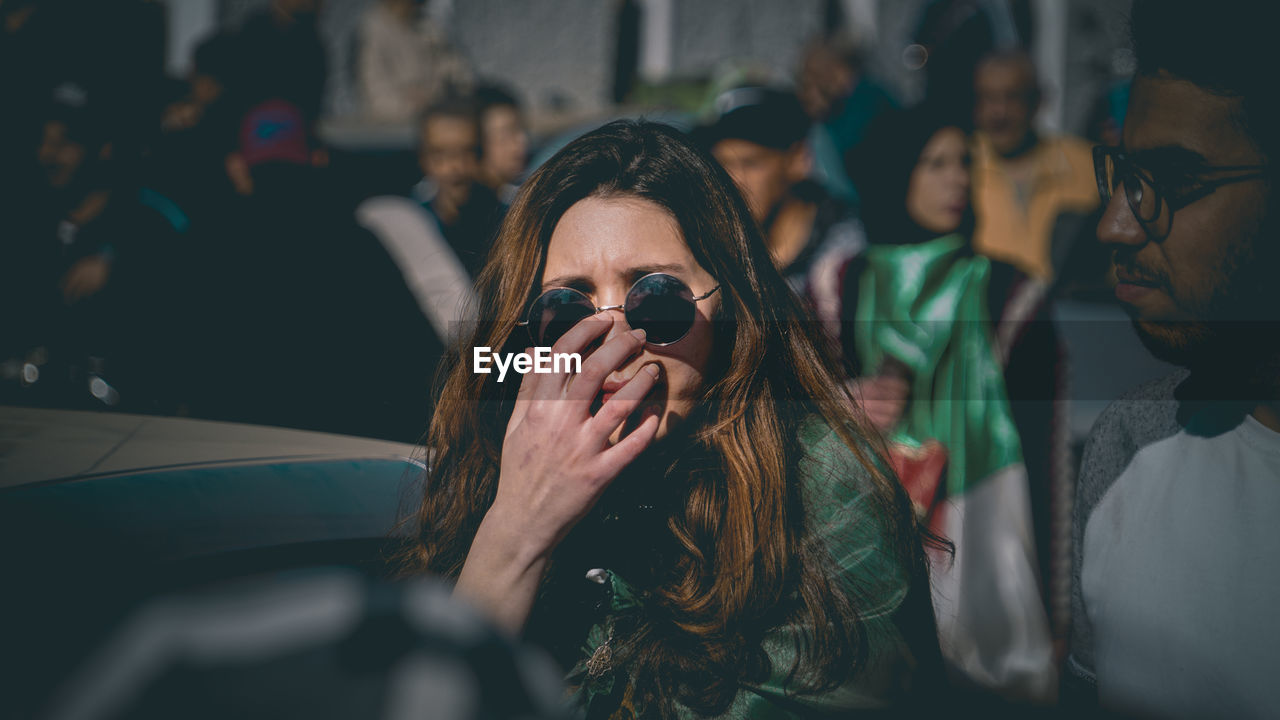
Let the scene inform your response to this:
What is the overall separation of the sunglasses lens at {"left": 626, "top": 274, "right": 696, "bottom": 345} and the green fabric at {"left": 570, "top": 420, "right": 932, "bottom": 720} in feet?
1.10

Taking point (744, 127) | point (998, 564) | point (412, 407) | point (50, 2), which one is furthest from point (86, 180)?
point (998, 564)

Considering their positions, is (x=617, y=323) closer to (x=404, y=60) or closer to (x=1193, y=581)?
(x=1193, y=581)

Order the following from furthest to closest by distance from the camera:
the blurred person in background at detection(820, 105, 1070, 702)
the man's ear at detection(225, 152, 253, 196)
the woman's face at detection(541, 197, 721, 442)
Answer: the man's ear at detection(225, 152, 253, 196), the blurred person in background at detection(820, 105, 1070, 702), the woman's face at detection(541, 197, 721, 442)

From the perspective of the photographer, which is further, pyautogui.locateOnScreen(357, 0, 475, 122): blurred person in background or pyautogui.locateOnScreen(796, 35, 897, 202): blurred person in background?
pyautogui.locateOnScreen(357, 0, 475, 122): blurred person in background

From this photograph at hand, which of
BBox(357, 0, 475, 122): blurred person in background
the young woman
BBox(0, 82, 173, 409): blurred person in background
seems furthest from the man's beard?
BBox(357, 0, 475, 122): blurred person in background

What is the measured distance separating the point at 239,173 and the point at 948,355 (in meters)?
2.75

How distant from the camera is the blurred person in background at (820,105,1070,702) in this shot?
3008mm

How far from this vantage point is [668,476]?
1.62 meters

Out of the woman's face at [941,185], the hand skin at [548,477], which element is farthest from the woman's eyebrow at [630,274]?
the woman's face at [941,185]

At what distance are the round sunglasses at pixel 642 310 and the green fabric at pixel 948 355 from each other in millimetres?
1683

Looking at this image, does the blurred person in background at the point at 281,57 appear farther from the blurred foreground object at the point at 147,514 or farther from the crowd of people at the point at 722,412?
the blurred foreground object at the point at 147,514

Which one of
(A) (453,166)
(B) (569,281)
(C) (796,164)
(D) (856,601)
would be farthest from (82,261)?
(D) (856,601)

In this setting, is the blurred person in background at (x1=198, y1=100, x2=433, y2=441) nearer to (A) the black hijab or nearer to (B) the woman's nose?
(B) the woman's nose

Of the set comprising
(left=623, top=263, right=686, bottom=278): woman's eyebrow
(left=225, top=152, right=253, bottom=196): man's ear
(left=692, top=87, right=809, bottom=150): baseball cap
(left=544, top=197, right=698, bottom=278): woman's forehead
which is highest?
(left=692, top=87, right=809, bottom=150): baseball cap
